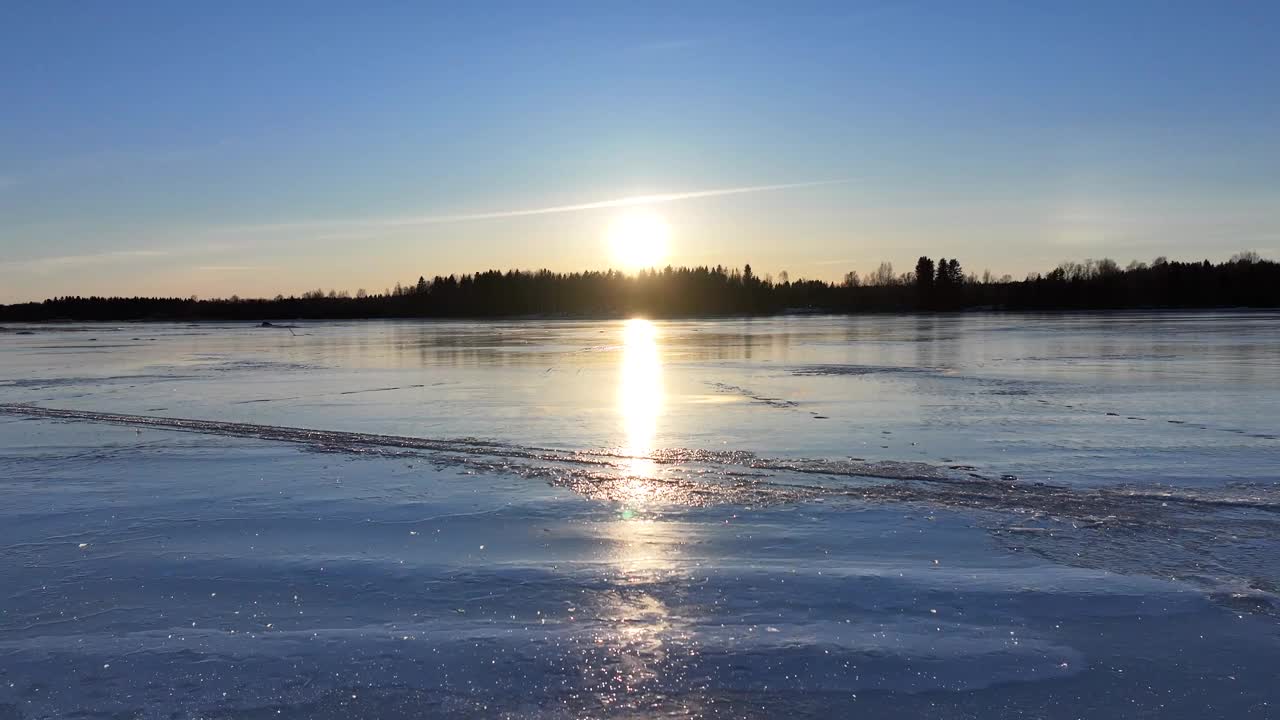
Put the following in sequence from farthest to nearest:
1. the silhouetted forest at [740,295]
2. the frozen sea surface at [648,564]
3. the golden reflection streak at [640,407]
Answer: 1. the silhouetted forest at [740,295]
2. the golden reflection streak at [640,407]
3. the frozen sea surface at [648,564]

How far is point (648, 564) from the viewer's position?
4906 millimetres

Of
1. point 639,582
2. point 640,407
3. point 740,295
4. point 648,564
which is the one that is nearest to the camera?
point 639,582

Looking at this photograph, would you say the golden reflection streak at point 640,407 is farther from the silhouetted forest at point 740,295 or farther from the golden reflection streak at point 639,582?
the silhouetted forest at point 740,295

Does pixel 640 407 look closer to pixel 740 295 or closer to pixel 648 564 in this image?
pixel 648 564

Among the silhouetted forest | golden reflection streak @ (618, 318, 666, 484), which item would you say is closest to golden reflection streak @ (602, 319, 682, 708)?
golden reflection streak @ (618, 318, 666, 484)

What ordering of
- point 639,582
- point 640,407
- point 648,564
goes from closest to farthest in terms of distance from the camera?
point 639,582
point 648,564
point 640,407

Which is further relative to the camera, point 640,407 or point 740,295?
point 740,295

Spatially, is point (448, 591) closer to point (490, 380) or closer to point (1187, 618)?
point (1187, 618)

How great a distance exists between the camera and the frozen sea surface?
3404mm

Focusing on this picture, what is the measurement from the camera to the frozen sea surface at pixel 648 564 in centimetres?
340

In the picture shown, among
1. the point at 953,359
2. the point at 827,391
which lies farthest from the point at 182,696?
the point at 953,359

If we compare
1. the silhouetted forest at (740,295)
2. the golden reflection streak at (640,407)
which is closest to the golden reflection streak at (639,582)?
the golden reflection streak at (640,407)

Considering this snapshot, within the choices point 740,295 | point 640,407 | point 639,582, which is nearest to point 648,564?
point 639,582

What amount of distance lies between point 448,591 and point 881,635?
6.86ft
